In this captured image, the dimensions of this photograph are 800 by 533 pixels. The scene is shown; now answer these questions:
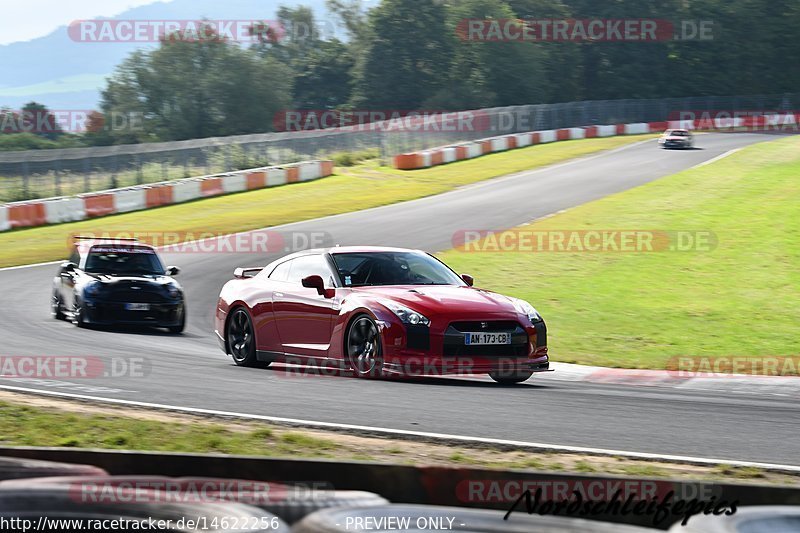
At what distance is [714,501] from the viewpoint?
4.90 metres

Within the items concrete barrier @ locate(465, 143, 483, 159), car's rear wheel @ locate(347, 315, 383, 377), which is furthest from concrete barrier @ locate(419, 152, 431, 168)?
car's rear wheel @ locate(347, 315, 383, 377)

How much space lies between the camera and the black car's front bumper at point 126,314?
17047 millimetres

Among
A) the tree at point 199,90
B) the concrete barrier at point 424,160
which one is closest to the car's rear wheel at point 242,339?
the concrete barrier at point 424,160

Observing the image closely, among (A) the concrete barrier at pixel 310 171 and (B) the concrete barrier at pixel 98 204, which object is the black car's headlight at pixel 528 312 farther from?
(A) the concrete barrier at pixel 310 171

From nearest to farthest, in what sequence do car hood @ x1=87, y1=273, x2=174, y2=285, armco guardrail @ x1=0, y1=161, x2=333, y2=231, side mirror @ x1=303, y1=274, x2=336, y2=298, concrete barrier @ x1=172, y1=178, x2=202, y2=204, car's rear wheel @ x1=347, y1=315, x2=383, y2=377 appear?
car's rear wheel @ x1=347, y1=315, x2=383, y2=377 → side mirror @ x1=303, y1=274, x2=336, y2=298 → car hood @ x1=87, y1=273, x2=174, y2=285 → armco guardrail @ x1=0, y1=161, x2=333, y2=231 → concrete barrier @ x1=172, y1=178, x2=202, y2=204

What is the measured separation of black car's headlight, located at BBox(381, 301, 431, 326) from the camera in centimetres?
1105

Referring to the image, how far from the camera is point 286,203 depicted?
36312 millimetres

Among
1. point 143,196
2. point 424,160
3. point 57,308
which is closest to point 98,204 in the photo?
point 143,196

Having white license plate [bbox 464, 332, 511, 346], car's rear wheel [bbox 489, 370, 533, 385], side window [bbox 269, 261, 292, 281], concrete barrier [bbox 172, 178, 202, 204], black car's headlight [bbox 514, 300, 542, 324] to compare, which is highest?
side window [bbox 269, 261, 292, 281]

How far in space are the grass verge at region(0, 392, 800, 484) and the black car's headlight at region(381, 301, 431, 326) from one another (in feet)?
8.19

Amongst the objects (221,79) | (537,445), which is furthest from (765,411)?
(221,79)

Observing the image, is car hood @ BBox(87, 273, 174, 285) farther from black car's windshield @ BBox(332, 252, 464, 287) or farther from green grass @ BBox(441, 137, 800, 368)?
green grass @ BBox(441, 137, 800, 368)

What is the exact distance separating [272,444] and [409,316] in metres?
3.39

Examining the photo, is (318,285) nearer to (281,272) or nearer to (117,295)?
(281,272)
